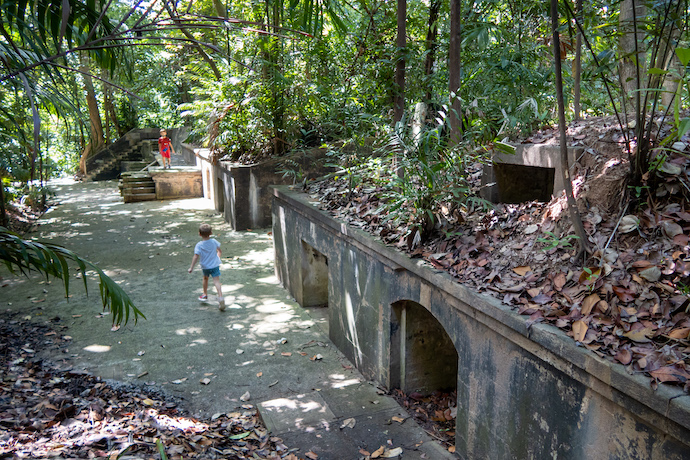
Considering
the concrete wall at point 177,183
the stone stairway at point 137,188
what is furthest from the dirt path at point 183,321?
the concrete wall at point 177,183

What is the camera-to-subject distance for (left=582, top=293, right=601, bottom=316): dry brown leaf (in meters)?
3.59

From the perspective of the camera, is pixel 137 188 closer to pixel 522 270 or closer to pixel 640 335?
pixel 522 270

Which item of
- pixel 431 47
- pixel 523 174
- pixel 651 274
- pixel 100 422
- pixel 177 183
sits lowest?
pixel 100 422

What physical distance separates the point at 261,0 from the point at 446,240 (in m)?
9.13

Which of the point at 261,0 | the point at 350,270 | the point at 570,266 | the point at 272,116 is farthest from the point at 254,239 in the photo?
the point at 570,266

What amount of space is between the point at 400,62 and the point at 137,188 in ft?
45.2

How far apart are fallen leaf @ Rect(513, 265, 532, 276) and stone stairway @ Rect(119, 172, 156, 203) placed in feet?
53.9

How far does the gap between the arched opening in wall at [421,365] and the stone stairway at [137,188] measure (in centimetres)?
1478

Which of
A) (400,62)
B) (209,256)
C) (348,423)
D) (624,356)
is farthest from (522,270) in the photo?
(209,256)

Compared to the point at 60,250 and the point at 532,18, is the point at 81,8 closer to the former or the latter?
the point at 60,250

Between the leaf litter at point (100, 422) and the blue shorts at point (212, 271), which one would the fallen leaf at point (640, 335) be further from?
the blue shorts at point (212, 271)

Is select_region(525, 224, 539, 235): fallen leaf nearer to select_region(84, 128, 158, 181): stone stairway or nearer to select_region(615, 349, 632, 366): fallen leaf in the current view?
select_region(615, 349, 632, 366): fallen leaf

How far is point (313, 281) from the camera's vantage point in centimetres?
895

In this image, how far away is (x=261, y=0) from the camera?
1203 centimetres
